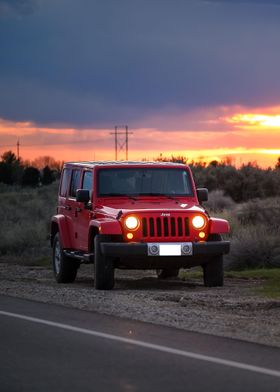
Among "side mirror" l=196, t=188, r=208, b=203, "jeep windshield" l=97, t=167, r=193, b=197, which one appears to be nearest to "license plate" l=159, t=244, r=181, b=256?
"jeep windshield" l=97, t=167, r=193, b=197

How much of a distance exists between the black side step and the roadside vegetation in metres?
3.33

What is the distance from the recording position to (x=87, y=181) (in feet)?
63.6

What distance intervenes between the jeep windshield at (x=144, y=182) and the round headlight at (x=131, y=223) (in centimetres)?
135

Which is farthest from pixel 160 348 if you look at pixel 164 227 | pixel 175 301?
pixel 164 227

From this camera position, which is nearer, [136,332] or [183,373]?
[183,373]

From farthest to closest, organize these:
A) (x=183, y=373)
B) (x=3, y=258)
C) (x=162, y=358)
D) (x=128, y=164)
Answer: (x=3, y=258) < (x=128, y=164) < (x=162, y=358) < (x=183, y=373)

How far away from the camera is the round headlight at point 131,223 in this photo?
17422mm

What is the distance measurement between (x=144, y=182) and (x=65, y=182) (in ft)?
7.64

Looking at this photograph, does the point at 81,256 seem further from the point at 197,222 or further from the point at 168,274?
the point at 168,274

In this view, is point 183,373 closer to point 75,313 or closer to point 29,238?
point 75,313

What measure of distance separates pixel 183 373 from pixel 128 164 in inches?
404

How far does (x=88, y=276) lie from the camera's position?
22250 mm

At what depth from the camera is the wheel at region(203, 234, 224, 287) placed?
59.6 feet

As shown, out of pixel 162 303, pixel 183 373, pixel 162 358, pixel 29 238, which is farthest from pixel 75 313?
pixel 29 238
